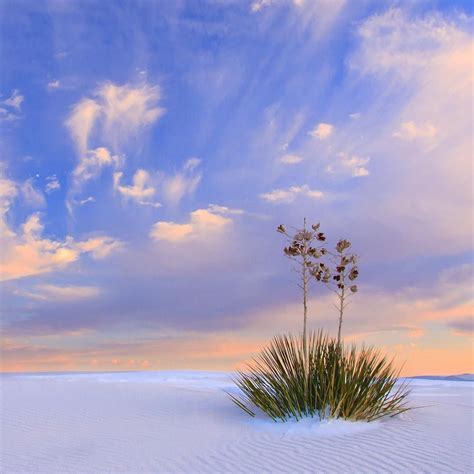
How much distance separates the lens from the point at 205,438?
8.65 metres

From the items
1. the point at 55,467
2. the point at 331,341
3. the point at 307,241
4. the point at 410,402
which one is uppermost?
the point at 307,241

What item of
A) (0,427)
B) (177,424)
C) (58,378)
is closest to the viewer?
(177,424)

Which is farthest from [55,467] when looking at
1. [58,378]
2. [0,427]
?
[58,378]

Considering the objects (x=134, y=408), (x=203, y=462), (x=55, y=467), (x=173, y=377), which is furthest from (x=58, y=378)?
(x=203, y=462)

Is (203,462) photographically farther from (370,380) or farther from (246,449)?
(370,380)

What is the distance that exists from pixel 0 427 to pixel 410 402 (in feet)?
25.1

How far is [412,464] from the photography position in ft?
21.9

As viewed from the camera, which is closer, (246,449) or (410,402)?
(246,449)

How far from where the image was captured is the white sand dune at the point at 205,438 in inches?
275

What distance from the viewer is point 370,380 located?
30.0 ft

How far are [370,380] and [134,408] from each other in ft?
16.3

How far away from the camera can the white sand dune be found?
699 cm

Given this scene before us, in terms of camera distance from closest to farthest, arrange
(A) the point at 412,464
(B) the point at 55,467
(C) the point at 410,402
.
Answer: (A) the point at 412,464, (B) the point at 55,467, (C) the point at 410,402

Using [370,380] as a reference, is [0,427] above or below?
below
